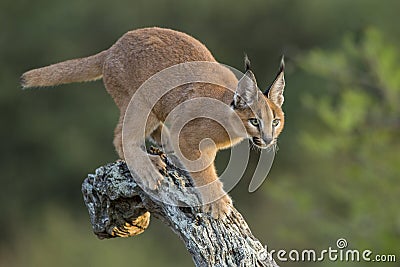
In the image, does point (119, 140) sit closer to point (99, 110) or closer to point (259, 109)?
point (259, 109)

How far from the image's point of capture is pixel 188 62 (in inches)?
254

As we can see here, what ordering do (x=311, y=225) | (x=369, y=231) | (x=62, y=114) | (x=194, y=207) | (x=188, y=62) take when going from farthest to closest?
1. (x=62, y=114)
2. (x=311, y=225)
3. (x=369, y=231)
4. (x=188, y=62)
5. (x=194, y=207)

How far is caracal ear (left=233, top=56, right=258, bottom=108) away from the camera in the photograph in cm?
575

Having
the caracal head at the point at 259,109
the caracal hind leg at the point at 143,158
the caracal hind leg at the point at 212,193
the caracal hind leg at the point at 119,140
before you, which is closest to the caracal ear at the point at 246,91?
the caracal head at the point at 259,109

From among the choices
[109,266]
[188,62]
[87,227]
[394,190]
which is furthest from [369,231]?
[87,227]

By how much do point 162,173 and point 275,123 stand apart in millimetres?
764

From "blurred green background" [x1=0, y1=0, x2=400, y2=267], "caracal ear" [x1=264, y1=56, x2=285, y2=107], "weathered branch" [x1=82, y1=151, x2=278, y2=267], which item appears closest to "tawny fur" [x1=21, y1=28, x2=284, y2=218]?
"caracal ear" [x1=264, y1=56, x2=285, y2=107]

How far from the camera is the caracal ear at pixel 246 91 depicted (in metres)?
5.75

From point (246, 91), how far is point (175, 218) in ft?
2.92

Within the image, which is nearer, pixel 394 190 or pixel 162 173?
pixel 162 173

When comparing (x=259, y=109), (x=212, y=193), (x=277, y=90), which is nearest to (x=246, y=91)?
(x=259, y=109)

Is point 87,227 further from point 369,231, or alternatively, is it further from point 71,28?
point 369,231

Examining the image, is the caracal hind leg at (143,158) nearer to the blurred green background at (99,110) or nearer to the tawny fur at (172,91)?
the tawny fur at (172,91)

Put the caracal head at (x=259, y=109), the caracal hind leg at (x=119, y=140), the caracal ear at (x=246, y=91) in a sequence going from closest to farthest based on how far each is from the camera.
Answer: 1. the caracal ear at (x=246, y=91)
2. the caracal head at (x=259, y=109)
3. the caracal hind leg at (x=119, y=140)
